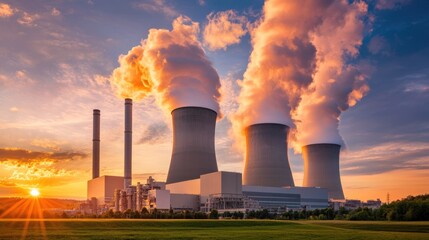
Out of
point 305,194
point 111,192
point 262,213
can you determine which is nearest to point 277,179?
point 262,213

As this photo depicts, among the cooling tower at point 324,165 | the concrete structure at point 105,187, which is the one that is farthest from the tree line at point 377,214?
the concrete structure at point 105,187

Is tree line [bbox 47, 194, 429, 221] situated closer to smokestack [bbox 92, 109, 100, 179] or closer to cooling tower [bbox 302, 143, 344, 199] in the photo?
cooling tower [bbox 302, 143, 344, 199]

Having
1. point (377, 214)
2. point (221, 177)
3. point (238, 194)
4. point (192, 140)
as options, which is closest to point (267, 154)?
point (221, 177)

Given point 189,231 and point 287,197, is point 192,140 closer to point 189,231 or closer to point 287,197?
point 287,197

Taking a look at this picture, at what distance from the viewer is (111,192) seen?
53969mm

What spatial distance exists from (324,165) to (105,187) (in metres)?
26.5

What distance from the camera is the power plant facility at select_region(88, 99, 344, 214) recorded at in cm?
3991

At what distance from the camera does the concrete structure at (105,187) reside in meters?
53.9

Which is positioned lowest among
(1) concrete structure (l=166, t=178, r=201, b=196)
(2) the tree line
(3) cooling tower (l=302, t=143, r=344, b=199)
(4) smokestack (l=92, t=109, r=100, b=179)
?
(2) the tree line

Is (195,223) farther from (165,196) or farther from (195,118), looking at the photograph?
(165,196)

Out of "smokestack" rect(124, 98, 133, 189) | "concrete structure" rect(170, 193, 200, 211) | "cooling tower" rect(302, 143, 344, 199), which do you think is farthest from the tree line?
"smokestack" rect(124, 98, 133, 189)

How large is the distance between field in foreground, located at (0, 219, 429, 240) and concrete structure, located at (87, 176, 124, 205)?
111ft

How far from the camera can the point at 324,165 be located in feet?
157

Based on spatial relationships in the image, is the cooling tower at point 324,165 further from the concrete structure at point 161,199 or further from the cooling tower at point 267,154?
the concrete structure at point 161,199
